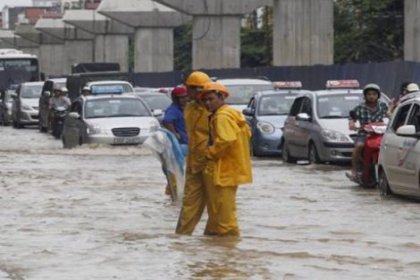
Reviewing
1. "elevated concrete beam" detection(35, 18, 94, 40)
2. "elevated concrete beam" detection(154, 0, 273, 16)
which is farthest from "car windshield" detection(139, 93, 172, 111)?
"elevated concrete beam" detection(35, 18, 94, 40)

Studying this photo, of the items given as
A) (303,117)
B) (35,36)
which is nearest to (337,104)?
(303,117)

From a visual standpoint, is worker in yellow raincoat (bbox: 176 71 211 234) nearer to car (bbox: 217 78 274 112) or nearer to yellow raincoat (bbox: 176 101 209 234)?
yellow raincoat (bbox: 176 101 209 234)

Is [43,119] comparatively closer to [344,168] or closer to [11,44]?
[344,168]

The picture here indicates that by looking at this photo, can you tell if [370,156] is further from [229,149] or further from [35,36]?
[35,36]

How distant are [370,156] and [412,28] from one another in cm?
3125

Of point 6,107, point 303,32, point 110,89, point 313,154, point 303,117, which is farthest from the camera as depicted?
point 6,107

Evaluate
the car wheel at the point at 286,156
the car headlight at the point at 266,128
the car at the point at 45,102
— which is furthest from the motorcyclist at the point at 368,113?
the car at the point at 45,102

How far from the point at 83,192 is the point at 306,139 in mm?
7654

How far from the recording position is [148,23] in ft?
286

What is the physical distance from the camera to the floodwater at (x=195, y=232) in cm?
1311

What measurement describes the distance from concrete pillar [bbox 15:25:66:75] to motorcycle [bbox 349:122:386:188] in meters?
107

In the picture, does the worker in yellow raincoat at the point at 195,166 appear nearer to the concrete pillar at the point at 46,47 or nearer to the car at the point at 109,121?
the car at the point at 109,121

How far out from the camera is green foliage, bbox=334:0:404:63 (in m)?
86.2

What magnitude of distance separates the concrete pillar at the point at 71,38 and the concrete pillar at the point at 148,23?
28.0 metres
